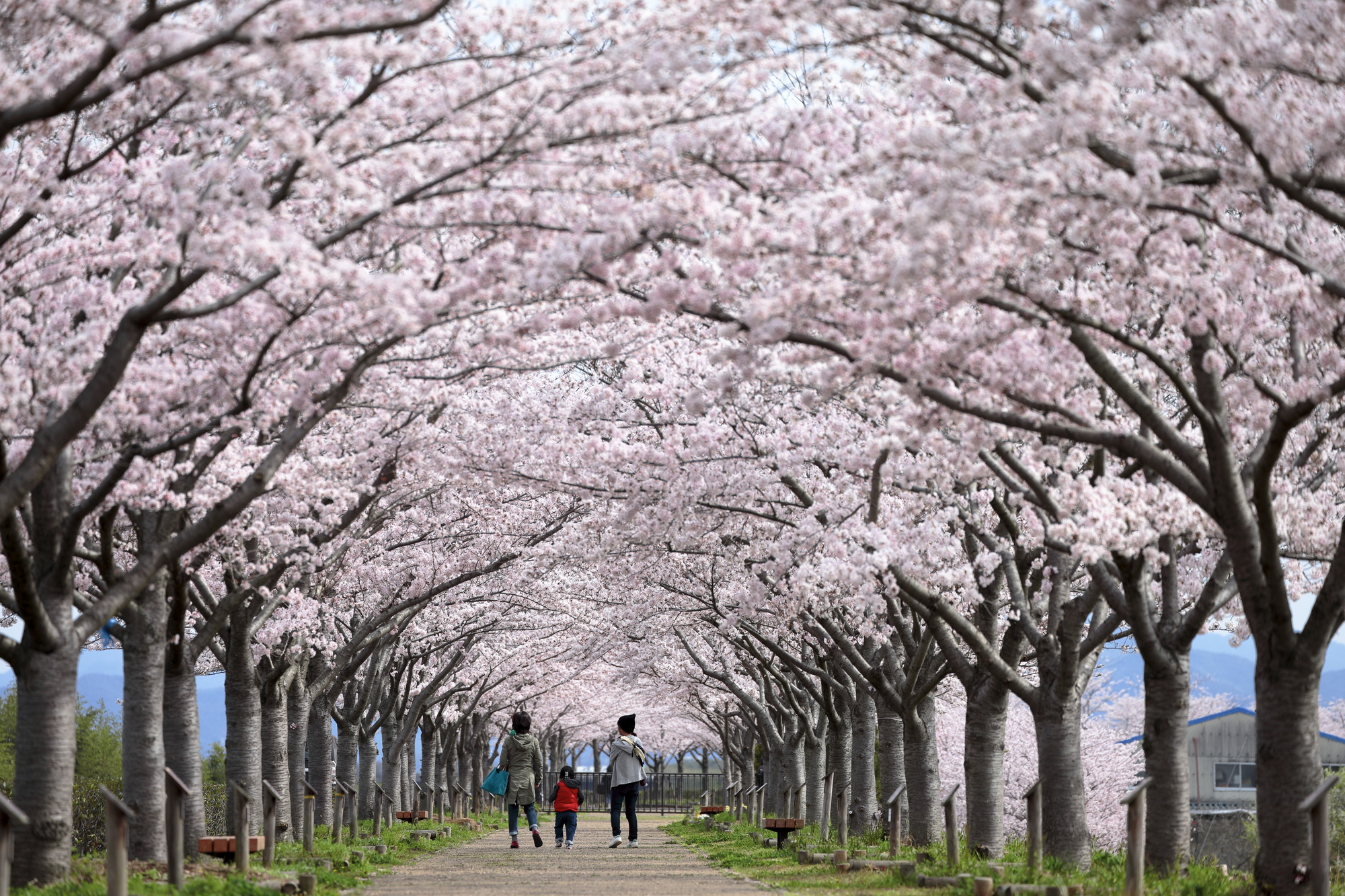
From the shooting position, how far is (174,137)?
10.0m

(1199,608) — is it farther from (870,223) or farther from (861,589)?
(870,223)

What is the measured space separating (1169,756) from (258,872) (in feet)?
26.5

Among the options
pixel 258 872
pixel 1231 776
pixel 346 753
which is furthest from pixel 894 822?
pixel 1231 776

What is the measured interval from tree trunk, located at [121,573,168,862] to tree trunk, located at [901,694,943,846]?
33.6 feet

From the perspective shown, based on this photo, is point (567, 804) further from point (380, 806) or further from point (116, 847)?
point (116, 847)

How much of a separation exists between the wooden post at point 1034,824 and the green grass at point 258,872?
242 inches

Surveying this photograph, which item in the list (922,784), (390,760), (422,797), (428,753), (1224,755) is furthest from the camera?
(1224,755)

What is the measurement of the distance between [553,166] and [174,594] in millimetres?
7564

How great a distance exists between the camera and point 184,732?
1462 centimetres

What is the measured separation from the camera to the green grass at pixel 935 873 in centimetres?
1070

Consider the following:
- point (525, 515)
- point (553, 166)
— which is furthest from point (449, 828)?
point (553, 166)

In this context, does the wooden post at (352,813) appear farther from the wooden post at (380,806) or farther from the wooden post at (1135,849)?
the wooden post at (1135,849)

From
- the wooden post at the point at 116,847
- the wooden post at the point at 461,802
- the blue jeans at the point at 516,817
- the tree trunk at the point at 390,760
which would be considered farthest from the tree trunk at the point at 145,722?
the wooden post at the point at 461,802

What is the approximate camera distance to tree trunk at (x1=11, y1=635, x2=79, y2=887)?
1039 centimetres
